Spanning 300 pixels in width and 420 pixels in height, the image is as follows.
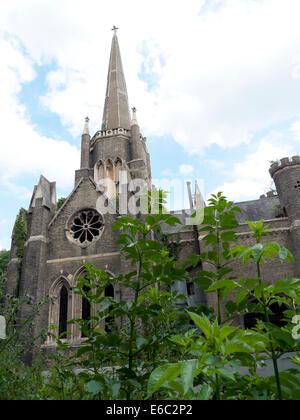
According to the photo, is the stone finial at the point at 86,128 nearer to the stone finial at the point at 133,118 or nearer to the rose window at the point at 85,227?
the stone finial at the point at 133,118

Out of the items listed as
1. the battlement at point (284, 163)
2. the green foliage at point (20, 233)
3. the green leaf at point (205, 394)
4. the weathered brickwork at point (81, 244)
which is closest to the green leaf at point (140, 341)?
the green leaf at point (205, 394)

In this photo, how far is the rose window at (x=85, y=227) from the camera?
18797mm

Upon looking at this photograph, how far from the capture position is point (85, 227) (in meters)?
19.2

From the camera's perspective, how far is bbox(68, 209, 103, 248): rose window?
18.8 meters

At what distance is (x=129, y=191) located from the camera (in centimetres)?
1864

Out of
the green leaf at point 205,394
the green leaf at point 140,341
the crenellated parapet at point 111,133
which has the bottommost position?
the green leaf at point 205,394

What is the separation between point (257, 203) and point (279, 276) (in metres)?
8.84

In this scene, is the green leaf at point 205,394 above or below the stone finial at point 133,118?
below

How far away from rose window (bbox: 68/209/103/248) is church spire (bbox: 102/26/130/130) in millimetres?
13680

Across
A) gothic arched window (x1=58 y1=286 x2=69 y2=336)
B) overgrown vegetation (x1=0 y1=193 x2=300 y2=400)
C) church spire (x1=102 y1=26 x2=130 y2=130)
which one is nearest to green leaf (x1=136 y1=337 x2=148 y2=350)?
overgrown vegetation (x1=0 y1=193 x2=300 y2=400)

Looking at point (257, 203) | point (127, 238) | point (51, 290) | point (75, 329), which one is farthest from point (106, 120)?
point (127, 238)

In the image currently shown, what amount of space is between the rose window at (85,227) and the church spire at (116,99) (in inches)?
539

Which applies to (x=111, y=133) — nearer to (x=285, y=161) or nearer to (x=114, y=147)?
(x=114, y=147)

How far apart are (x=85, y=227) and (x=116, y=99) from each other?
19.7 meters
